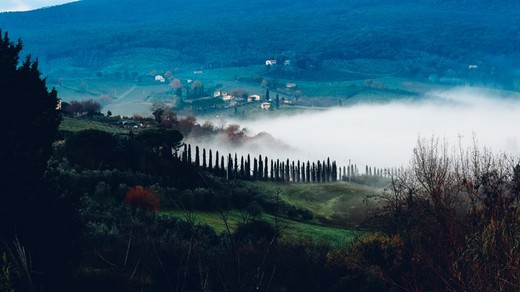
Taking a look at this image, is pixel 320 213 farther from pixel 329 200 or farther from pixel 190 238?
pixel 190 238

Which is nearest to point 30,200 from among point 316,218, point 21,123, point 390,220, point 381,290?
point 21,123

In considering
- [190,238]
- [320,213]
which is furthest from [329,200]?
[190,238]

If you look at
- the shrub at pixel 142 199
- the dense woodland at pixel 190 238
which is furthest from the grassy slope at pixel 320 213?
the dense woodland at pixel 190 238

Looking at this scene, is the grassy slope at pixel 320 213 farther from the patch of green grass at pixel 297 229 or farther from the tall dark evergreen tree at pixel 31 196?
the tall dark evergreen tree at pixel 31 196

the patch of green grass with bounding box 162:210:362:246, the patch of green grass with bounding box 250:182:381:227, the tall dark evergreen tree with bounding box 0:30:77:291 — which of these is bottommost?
the patch of green grass with bounding box 250:182:381:227

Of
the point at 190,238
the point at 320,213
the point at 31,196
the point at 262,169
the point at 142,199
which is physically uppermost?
the point at 31,196

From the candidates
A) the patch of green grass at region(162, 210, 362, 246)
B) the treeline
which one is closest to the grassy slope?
the patch of green grass at region(162, 210, 362, 246)

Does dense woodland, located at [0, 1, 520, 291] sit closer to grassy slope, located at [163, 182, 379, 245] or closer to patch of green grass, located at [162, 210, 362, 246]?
patch of green grass, located at [162, 210, 362, 246]
